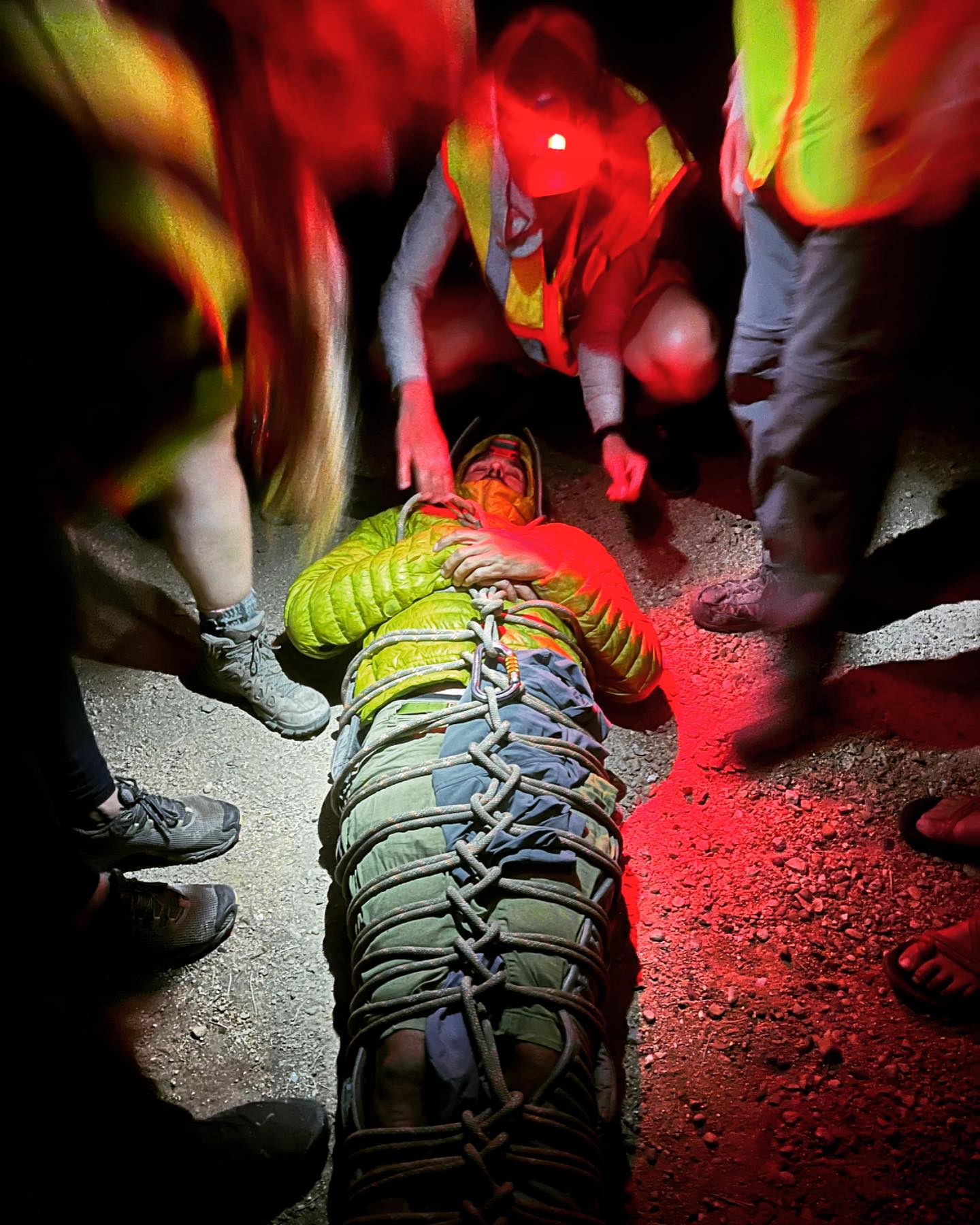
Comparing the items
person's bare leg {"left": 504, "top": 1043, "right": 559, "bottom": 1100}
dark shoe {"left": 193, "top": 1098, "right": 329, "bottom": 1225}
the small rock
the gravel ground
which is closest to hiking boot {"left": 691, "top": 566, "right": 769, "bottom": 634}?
the gravel ground

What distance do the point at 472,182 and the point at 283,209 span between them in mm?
672

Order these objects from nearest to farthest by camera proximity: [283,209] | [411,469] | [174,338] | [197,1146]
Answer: [197,1146], [174,338], [283,209], [411,469]

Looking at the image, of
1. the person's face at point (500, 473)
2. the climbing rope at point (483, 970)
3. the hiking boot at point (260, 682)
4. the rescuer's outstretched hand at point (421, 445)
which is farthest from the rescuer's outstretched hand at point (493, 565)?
the hiking boot at point (260, 682)

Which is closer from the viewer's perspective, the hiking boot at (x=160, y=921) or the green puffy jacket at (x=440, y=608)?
the hiking boot at (x=160, y=921)

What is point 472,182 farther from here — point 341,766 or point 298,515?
point 341,766

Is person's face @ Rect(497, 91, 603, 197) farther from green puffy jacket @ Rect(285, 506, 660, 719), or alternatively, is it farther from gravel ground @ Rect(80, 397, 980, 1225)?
gravel ground @ Rect(80, 397, 980, 1225)

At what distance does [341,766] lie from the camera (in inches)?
71.7

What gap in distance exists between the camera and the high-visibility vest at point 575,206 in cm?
246

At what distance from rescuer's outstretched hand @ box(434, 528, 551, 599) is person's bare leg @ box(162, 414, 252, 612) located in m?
0.61

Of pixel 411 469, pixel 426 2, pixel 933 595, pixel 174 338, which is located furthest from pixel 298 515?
pixel 933 595

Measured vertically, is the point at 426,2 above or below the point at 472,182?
above

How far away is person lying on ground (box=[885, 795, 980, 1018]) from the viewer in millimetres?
1597

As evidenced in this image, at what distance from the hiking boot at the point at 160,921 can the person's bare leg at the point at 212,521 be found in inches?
32.2

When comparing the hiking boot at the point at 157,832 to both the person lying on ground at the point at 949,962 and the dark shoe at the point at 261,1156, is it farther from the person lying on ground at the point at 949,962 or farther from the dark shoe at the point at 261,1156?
the person lying on ground at the point at 949,962
